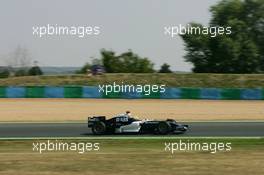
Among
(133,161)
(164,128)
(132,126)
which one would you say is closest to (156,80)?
(132,126)

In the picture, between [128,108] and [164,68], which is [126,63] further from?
[128,108]

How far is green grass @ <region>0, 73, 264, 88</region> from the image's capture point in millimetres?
50094

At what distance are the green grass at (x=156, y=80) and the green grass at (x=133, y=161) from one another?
31.1 metres

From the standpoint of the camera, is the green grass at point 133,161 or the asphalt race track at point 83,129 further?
the asphalt race track at point 83,129

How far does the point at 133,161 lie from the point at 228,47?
1849 inches

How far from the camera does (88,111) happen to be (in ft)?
115

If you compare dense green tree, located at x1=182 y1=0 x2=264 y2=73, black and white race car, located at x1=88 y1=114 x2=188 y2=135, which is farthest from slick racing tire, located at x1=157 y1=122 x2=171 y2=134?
dense green tree, located at x1=182 y1=0 x2=264 y2=73
